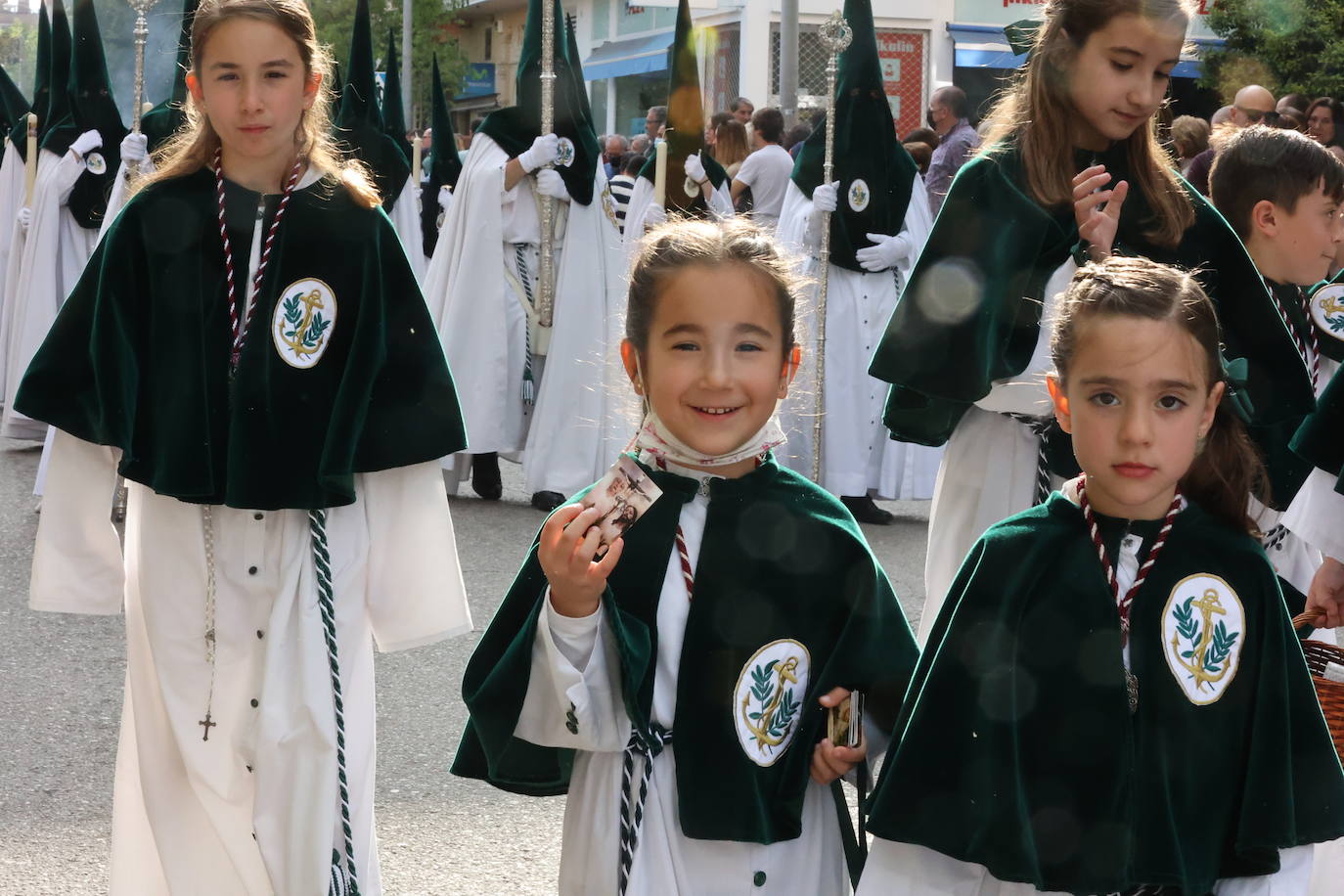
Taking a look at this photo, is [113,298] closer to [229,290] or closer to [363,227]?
[229,290]

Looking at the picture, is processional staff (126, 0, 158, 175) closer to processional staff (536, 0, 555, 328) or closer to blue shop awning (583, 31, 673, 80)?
processional staff (536, 0, 555, 328)

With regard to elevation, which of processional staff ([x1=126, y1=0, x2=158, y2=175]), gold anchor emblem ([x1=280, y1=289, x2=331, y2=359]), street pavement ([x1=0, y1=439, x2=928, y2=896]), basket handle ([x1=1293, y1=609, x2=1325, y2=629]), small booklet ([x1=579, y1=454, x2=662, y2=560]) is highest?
processional staff ([x1=126, y1=0, x2=158, y2=175])

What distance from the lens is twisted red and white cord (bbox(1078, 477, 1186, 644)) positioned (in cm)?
242

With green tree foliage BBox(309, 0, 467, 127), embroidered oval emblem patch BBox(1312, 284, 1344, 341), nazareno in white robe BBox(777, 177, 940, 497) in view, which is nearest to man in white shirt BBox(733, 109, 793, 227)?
nazareno in white robe BBox(777, 177, 940, 497)

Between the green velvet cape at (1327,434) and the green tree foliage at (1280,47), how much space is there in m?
16.6

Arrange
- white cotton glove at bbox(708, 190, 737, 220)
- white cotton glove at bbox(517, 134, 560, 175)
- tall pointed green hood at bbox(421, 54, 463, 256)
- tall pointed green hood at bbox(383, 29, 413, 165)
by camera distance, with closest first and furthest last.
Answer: white cotton glove at bbox(517, 134, 560, 175)
white cotton glove at bbox(708, 190, 737, 220)
tall pointed green hood at bbox(383, 29, 413, 165)
tall pointed green hood at bbox(421, 54, 463, 256)

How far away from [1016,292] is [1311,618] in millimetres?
840

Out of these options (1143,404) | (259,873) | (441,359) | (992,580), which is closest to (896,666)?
(992,580)

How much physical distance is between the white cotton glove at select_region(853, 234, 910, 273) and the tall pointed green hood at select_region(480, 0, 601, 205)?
144cm

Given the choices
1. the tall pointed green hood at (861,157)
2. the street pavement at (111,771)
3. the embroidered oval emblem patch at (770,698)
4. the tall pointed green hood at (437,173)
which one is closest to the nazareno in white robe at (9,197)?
the tall pointed green hood at (437,173)

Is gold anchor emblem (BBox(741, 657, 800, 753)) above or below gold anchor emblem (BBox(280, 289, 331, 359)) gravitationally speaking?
below

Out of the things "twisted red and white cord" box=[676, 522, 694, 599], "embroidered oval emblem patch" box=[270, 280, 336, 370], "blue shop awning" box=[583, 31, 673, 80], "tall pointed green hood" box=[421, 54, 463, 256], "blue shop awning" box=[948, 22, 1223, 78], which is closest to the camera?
"twisted red and white cord" box=[676, 522, 694, 599]

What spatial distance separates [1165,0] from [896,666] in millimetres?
1594

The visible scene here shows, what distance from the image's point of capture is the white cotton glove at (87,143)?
9.88m
